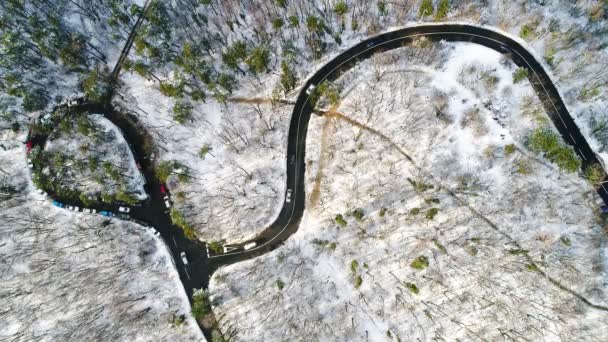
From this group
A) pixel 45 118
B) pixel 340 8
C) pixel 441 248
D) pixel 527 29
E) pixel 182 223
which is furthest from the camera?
pixel 45 118

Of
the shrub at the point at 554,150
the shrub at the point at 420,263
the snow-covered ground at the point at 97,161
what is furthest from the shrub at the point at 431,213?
the snow-covered ground at the point at 97,161

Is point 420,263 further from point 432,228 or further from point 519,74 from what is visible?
point 519,74

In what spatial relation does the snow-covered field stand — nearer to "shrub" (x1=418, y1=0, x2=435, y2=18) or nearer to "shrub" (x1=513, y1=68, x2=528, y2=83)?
"shrub" (x1=418, y1=0, x2=435, y2=18)

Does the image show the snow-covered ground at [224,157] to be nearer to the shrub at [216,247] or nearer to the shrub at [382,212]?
the shrub at [216,247]

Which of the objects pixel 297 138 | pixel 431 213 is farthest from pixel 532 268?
pixel 297 138

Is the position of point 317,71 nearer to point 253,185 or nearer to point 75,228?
point 253,185

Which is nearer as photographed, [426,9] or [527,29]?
[527,29]

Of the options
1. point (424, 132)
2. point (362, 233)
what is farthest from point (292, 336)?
point (424, 132)
